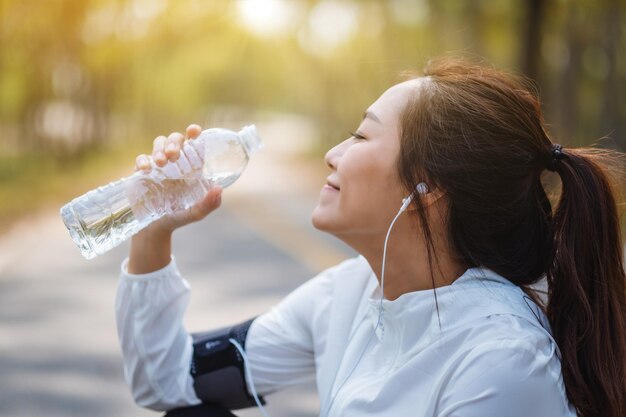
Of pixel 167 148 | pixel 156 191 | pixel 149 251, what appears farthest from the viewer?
pixel 156 191

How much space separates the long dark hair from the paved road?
111 inches

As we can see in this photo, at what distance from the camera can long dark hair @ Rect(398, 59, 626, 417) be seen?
2400 mm

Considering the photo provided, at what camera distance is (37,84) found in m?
A: 26.3

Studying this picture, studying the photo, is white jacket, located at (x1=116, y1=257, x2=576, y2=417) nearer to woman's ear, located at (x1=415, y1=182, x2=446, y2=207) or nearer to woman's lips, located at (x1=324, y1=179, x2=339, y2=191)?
woman's ear, located at (x1=415, y1=182, x2=446, y2=207)

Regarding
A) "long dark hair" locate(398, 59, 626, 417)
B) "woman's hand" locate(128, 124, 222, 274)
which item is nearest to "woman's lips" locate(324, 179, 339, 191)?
"long dark hair" locate(398, 59, 626, 417)

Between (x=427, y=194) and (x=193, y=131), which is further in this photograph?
(x=193, y=131)

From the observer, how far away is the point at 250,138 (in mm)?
2971

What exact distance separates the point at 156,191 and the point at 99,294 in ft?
18.8

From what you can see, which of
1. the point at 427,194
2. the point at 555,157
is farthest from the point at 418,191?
the point at 555,157

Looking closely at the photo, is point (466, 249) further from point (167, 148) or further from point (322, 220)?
point (167, 148)

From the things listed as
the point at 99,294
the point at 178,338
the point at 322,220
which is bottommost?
the point at 99,294

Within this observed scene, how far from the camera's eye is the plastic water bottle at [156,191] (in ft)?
9.18

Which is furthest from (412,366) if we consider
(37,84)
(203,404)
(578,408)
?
(37,84)

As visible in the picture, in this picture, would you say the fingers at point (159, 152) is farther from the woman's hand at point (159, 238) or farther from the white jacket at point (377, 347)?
the white jacket at point (377, 347)
